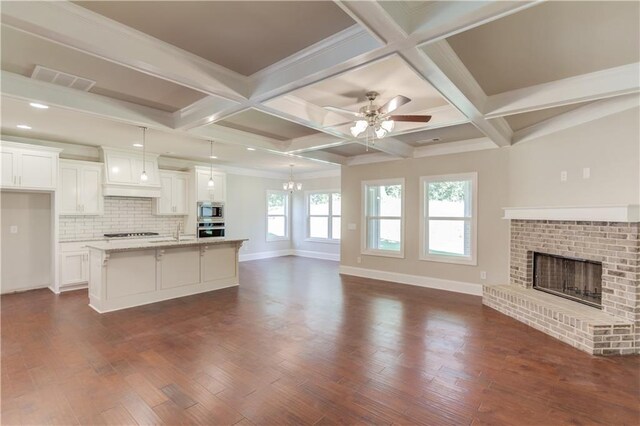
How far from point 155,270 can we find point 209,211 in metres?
3.08

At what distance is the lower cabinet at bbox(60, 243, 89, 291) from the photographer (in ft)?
18.0

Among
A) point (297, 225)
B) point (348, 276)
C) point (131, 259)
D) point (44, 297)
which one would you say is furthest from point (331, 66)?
point (297, 225)

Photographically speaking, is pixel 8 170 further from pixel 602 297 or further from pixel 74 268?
pixel 602 297

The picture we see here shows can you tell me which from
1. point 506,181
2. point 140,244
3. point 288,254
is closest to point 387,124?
point 506,181

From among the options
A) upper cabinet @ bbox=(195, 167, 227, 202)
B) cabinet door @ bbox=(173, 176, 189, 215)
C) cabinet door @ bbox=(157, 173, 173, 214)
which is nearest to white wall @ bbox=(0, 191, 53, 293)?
cabinet door @ bbox=(157, 173, 173, 214)

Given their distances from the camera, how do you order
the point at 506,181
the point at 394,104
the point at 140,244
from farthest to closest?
the point at 506,181 < the point at 140,244 < the point at 394,104

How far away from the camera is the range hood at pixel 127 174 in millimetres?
6020

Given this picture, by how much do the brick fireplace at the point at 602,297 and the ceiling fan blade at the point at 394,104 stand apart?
2754 millimetres

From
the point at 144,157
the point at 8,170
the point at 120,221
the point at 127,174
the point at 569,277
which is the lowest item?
the point at 569,277

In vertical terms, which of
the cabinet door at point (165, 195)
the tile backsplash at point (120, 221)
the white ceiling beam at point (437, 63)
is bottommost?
the tile backsplash at point (120, 221)

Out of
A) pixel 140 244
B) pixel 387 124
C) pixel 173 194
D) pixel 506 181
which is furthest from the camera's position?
pixel 173 194

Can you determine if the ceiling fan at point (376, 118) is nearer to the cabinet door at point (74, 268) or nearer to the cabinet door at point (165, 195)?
the cabinet door at point (165, 195)

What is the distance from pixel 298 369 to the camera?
2877 mm

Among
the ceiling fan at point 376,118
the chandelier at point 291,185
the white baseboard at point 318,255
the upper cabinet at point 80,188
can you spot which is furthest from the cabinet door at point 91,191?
the white baseboard at point 318,255
